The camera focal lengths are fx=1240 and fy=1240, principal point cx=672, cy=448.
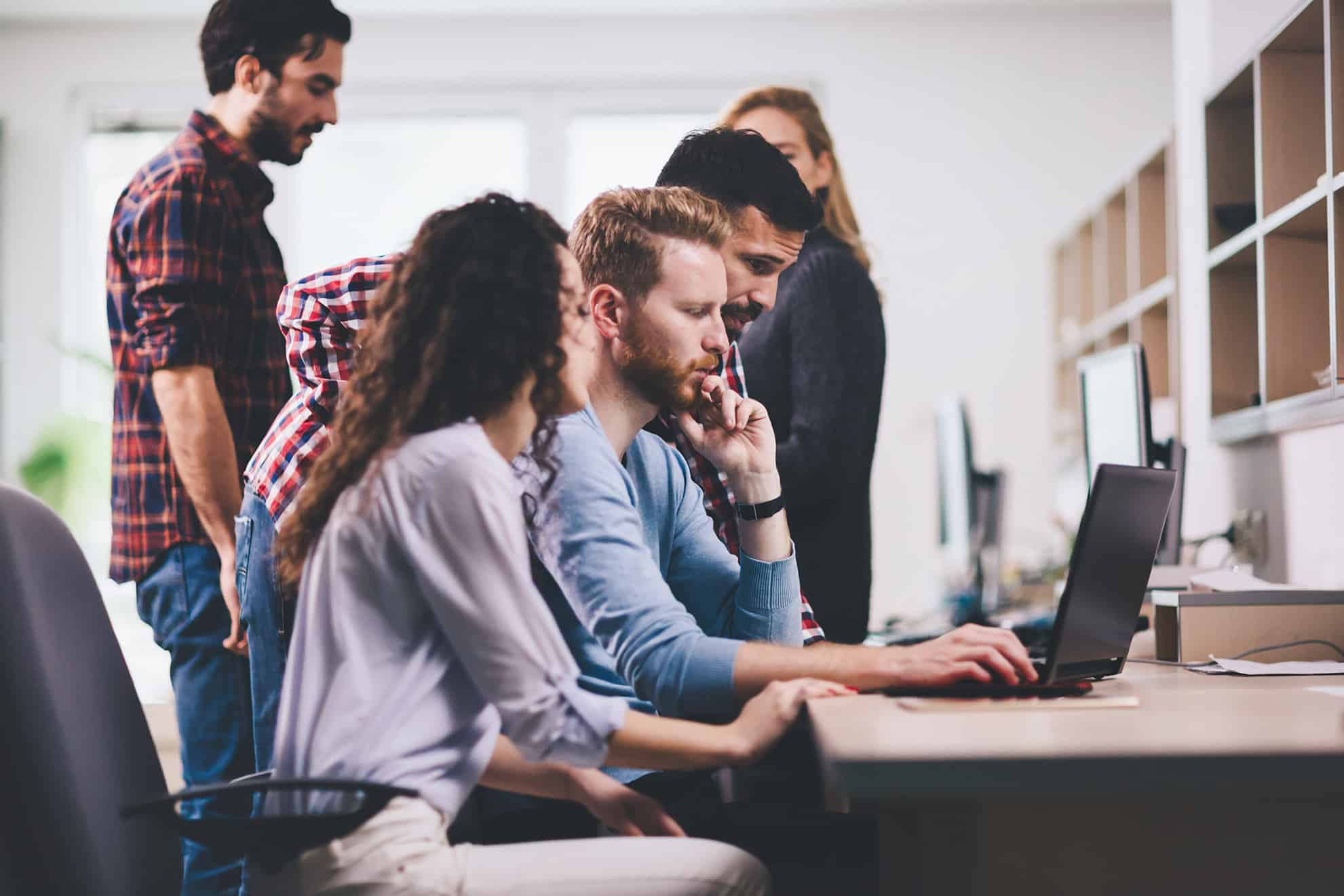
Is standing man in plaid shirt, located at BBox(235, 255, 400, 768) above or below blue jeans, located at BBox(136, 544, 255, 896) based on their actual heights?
above

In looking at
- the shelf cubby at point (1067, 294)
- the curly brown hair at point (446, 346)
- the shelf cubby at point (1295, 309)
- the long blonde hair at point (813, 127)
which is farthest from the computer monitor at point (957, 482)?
the curly brown hair at point (446, 346)

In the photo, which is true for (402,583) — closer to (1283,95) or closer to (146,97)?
(1283,95)

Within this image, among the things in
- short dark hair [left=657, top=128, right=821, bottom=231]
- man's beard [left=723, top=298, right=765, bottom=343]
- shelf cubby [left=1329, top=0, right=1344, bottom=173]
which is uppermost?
shelf cubby [left=1329, top=0, right=1344, bottom=173]

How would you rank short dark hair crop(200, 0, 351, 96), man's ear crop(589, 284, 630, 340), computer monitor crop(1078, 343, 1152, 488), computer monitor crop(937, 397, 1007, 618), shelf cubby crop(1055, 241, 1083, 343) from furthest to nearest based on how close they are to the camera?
shelf cubby crop(1055, 241, 1083, 343), computer monitor crop(937, 397, 1007, 618), computer monitor crop(1078, 343, 1152, 488), short dark hair crop(200, 0, 351, 96), man's ear crop(589, 284, 630, 340)

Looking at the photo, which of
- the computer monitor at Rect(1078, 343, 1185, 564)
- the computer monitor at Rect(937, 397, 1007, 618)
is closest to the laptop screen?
the computer monitor at Rect(1078, 343, 1185, 564)

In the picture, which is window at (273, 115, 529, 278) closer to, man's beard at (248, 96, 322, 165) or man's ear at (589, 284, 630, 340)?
man's beard at (248, 96, 322, 165)

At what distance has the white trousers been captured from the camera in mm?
1027

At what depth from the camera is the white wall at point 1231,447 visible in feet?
7.86

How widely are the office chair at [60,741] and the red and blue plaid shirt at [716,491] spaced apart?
735 millimetres

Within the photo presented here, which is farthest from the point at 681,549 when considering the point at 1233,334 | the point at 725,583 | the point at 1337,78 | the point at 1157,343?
the point at 1157,343

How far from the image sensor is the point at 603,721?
1.08 meters

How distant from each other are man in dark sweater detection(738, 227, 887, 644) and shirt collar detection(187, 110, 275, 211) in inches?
36.1

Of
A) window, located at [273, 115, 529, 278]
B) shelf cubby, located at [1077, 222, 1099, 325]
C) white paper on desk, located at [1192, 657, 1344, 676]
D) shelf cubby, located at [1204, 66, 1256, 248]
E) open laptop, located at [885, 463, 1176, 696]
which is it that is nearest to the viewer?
open laptop, located at [885, 463, 1176, 696]

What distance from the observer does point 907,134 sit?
5.58 meters
